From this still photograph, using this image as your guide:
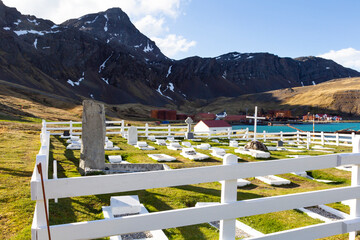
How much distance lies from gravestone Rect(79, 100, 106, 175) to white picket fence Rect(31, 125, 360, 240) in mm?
7896

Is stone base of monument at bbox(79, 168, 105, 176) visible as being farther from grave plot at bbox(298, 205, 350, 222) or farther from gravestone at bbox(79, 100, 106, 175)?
grave plot at bbox(298, 205, 350, 222)

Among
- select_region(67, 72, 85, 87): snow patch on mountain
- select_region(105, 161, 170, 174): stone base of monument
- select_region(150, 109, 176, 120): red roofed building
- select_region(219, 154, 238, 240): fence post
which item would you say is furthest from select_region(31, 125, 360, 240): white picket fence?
select_region(67, 72, 85, 87): snow patch on mountain

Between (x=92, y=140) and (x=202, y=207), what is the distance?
27.9 ft

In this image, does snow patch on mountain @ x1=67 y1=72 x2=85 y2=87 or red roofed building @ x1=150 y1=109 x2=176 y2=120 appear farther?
snow patch on mountain @ x1=67 y1=72 x2=85 y2=87

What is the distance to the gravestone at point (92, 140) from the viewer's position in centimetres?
1038

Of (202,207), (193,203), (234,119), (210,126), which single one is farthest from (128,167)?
(234,119)

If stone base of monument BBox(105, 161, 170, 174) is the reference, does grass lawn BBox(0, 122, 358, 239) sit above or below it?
below

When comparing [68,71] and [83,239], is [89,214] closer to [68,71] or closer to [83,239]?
[83,239]

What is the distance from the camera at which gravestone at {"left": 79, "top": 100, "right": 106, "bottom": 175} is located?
34.0 feet

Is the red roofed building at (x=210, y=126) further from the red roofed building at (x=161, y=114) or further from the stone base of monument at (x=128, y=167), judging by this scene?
the red roofed building at (x=161, y=114)

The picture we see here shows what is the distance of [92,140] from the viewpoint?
10.7 m

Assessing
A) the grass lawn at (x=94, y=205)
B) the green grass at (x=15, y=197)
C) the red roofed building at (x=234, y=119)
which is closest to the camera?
the green grass at (x=15, y=197)

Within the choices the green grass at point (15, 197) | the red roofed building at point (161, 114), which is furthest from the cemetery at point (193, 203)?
the red roofed building at point (161, 114)

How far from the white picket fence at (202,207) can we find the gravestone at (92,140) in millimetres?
7896
